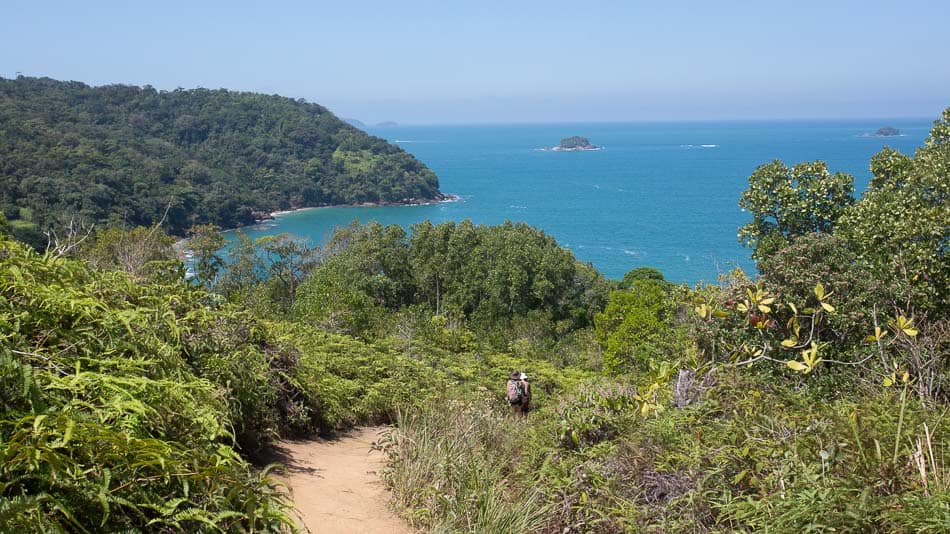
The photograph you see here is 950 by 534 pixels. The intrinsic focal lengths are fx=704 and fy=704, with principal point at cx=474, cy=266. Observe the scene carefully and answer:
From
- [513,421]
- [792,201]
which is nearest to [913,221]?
[792,201]

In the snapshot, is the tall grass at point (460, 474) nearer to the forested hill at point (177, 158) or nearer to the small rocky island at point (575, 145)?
the forested hill at point (177, 158)

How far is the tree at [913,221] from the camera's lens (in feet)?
23.6

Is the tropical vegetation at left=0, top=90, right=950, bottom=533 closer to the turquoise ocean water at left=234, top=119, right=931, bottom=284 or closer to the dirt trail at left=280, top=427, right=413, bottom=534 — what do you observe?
the dirt trail at left=280, top=427, right=413, bottom=534

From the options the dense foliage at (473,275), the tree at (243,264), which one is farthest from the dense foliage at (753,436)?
the tree at (243,264)

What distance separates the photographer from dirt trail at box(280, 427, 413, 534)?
4.29 meters

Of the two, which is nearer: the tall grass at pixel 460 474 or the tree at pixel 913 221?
the tall grass at pixel 460 474

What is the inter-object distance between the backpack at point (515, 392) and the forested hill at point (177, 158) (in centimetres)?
4026

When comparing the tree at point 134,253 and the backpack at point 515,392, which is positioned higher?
the tree at point 134,253

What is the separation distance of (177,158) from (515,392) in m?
88.4

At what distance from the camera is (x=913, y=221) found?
7594 millimetres

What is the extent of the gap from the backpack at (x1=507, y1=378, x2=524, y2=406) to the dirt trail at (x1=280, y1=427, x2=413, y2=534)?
1607 millimetres

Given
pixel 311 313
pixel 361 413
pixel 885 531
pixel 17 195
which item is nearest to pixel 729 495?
pixel 885 531

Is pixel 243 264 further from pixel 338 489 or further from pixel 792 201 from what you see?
pixel 338 489

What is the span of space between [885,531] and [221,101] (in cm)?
13294
